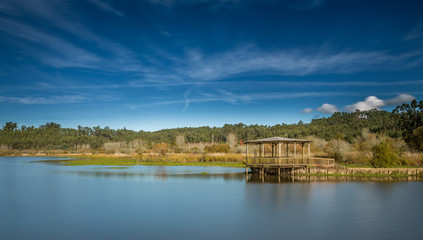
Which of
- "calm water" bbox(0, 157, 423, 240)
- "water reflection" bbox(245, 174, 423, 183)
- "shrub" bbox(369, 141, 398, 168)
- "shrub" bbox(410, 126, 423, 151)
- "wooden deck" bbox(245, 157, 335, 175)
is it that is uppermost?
"shrub" bbox(410, 126, 423, 151)

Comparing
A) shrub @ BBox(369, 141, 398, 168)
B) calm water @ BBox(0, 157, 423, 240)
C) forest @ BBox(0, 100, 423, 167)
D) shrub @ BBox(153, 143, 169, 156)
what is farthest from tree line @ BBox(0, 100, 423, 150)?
calm water @ BBox(0, 157, 423, 240)

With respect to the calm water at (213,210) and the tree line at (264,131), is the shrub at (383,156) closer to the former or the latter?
the calm water at (213,210)

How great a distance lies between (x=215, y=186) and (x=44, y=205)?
999 cm

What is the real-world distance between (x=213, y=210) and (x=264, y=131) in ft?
280

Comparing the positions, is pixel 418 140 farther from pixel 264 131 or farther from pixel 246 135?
pixel 246 135

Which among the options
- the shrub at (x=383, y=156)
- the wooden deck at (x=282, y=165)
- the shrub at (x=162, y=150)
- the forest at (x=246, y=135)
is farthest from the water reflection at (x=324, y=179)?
the shrub at (x=162, y=150)

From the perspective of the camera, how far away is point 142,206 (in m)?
15.5

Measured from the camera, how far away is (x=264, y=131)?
98.7 metres

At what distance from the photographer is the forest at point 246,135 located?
5162cm

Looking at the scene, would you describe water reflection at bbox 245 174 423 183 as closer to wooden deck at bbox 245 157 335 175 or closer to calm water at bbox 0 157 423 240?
wooden deck at bbox 245 157 335 175

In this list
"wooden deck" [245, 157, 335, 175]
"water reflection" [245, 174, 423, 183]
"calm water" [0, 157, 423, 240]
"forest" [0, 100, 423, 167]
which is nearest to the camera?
"calm water" [0, 157, 423, 240]

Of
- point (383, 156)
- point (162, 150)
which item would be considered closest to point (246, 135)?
point (162, 150)

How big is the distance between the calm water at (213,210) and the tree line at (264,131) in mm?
27044

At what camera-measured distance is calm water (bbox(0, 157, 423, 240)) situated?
1124 cm
